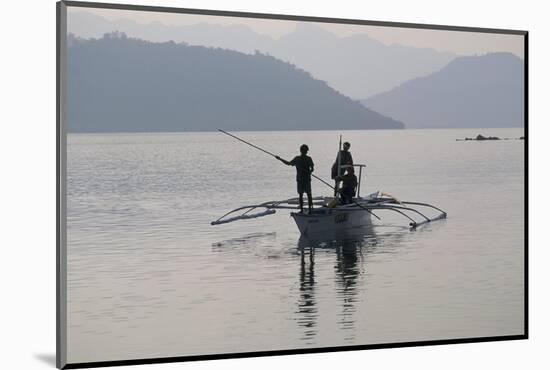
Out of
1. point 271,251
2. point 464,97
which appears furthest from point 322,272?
point 464,97

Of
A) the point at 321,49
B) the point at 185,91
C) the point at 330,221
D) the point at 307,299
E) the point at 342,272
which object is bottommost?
the point at 307,299

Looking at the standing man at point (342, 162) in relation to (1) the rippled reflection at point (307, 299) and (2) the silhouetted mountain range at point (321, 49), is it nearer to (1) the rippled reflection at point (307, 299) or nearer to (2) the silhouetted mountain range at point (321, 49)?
(2) the silhouetted mountain range at point (321, 49)

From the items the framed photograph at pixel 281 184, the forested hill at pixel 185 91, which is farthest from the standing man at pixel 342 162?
the forested hill at pixel 185 91

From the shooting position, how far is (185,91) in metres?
8.73

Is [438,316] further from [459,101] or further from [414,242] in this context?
[459,101]

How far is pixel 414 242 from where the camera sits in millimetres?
9516

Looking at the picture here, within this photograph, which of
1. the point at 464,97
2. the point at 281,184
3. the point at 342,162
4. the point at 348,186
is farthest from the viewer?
the point at 464,97

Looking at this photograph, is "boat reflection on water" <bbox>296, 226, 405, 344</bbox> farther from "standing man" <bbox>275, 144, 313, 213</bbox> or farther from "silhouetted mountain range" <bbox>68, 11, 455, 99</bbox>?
"silhouetted mountain range" <bbox>68, 11, 455, 99</bbox>

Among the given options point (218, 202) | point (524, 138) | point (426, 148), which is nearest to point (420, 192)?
point (426, 148)

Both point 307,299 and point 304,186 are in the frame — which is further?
point 304,186

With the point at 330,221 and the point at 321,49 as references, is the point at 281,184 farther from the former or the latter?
the point at 321,49

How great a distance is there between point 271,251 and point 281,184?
1.63ft

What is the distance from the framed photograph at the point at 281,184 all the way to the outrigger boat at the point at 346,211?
0.01 meters

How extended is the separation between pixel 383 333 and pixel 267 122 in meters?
1.73
